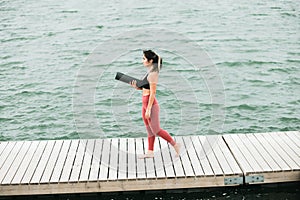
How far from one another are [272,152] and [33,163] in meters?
2.86

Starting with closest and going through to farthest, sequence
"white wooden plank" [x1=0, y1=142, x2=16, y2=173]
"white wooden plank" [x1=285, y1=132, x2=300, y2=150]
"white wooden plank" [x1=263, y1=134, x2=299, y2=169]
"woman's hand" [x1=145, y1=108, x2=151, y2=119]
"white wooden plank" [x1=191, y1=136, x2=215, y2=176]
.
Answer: "woman's hand" [x1=145, y1=108, x2=151, y2=119], "white wooden plank" [x1=191, y1=136, x2=215, y2=176], "white wooden plank" [x1=263, y1=134, x2=299, y2=169], "white wooden plank" [x1=0, y1=142, x2=16, y2=173], "white wooden plank" [x1=285, y1=132, x2=300, y2=150]

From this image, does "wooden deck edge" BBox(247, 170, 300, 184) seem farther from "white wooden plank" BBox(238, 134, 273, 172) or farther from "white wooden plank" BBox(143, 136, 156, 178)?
"white wooden plank" BBox(143, 136, 156, 178)

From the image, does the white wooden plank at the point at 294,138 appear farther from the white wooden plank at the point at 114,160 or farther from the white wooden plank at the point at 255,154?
the white wooden plank at the point at 114,160

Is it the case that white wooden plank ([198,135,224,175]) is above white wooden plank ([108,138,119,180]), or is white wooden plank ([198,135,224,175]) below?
below

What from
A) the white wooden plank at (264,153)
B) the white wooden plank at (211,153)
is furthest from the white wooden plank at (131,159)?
the white wooden plank at (264,153)

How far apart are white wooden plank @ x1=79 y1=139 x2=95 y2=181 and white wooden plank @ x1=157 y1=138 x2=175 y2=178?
0.87 m

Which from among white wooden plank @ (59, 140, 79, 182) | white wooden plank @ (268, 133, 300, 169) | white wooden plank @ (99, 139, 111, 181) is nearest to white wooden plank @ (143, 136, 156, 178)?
white wooden plank @ (99, 139, 111, 181)

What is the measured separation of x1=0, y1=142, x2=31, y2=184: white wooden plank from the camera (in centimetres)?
597

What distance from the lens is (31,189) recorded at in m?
5.89

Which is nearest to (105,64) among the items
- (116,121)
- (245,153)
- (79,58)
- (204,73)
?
(79,58)

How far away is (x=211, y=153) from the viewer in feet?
21.4

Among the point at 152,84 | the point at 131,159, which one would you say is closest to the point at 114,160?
the point at 131,159

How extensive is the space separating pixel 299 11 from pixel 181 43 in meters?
4.74

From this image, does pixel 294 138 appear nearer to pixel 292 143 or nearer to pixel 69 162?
pixel 292 143
